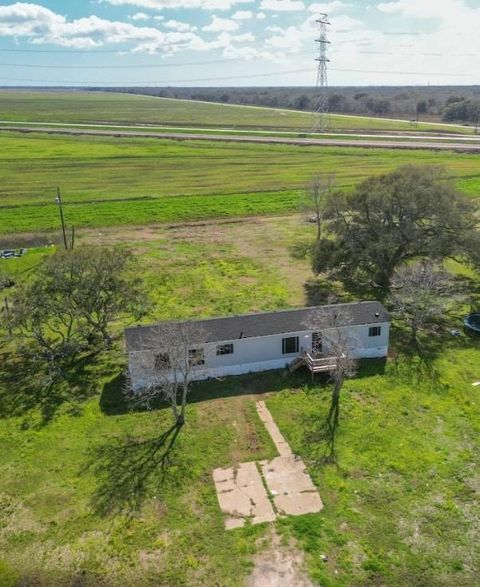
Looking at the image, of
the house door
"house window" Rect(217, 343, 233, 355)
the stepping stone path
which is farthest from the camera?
the house door

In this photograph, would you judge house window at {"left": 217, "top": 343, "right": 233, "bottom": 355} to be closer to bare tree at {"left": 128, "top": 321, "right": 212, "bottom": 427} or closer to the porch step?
bare tree at {"left": 128, "top": 321, "right": 212, "bottom": 427}

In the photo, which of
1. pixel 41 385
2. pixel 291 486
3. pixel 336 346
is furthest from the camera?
pixel 41 385

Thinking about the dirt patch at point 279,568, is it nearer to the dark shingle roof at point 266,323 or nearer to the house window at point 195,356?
the house window at point 195,356

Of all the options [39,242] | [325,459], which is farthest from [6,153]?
[325,459]

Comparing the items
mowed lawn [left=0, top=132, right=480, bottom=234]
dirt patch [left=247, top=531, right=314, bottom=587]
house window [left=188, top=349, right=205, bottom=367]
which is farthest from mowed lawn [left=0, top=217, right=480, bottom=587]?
mowed lawn [left=0, top=132, right=480, bottom=234]

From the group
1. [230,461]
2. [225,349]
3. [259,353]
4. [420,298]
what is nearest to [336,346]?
[259,353]

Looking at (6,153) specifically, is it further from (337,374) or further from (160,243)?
(337,374)

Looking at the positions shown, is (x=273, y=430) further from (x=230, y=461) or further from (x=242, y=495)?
(x=242, y=495)
